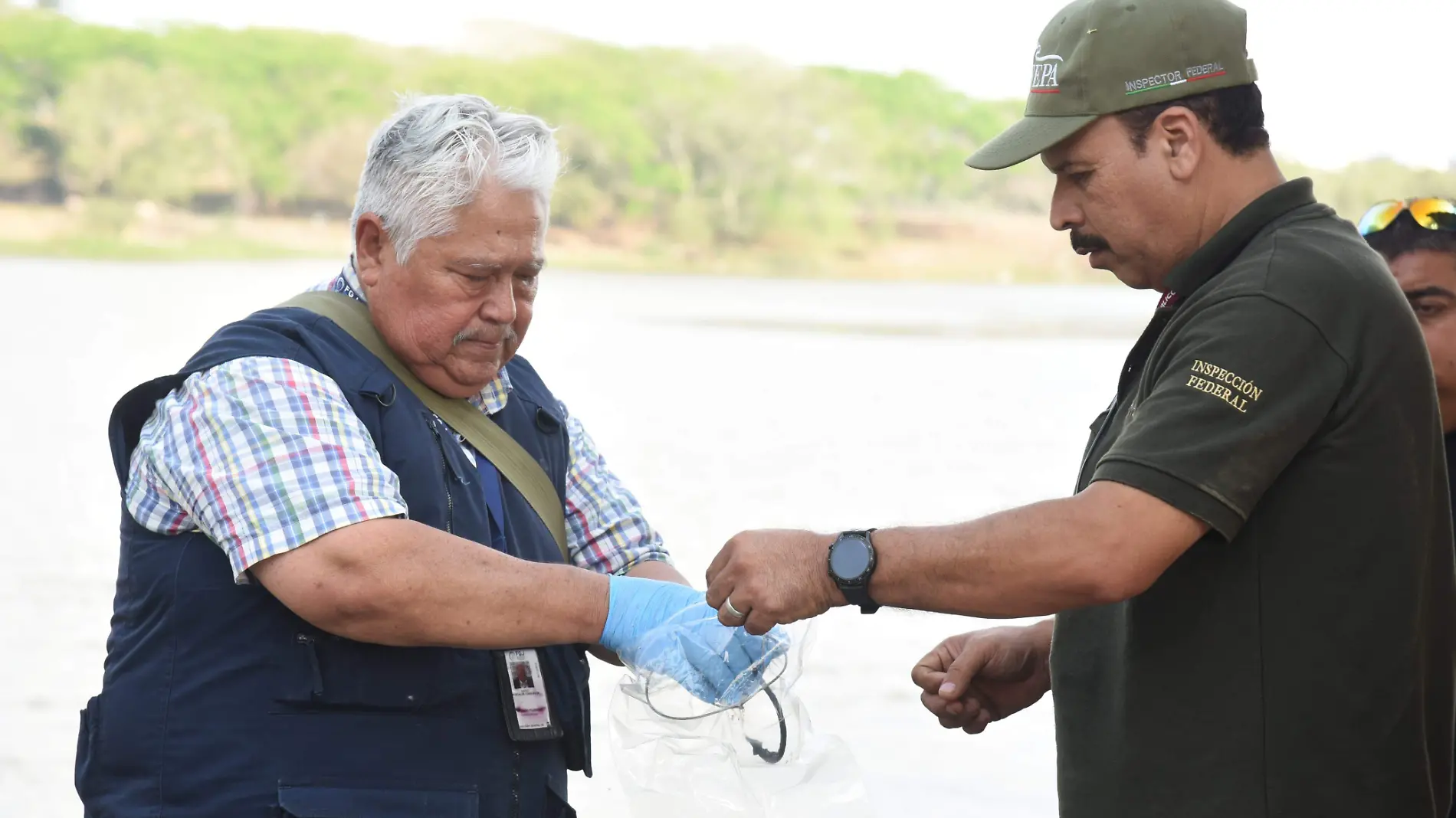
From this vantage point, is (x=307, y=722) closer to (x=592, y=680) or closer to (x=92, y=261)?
(x=592, y=680)

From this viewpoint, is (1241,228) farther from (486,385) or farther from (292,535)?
(292,535)

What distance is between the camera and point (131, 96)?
37.3 m

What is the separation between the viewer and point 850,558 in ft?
6.60

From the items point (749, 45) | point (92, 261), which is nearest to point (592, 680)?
point (92, 261)

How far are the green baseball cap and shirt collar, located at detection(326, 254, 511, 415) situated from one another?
95cm

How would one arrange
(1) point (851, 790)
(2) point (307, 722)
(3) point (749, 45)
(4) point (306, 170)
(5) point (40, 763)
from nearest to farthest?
(2) point (307, 722), (1) point (851, 790), (5) point (40, 763), (4) point (306, 170), (3) point (749, 45)

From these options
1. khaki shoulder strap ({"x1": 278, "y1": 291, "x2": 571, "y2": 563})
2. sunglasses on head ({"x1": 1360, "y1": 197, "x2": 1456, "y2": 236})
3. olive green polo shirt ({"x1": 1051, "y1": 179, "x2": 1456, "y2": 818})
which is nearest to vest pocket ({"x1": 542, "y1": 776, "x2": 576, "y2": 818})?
khaki shoulder strap ({"x1": 278, "y1": 291, "x2": 571, "y2": 563})

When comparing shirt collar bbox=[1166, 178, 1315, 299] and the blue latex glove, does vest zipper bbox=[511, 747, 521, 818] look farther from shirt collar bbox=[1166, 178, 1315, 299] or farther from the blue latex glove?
shirt collar bbox=[1166, 178, 1315, 299]

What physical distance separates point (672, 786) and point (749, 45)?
46.0 metres

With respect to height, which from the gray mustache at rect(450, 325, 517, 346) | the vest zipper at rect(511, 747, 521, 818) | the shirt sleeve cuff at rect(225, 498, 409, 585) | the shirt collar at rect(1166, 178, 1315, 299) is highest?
the shirt collar at rect(1166, 178, 1315, 299)

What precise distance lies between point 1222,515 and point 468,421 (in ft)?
3.88

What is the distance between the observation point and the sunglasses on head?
274 centimetres

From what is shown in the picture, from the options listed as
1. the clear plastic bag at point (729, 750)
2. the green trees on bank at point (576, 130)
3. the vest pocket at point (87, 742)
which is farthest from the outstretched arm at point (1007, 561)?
the green trees on bank at point (576, 130)

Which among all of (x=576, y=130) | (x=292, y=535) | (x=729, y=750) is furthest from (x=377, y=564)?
(x=576, y=130)
